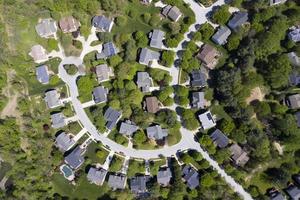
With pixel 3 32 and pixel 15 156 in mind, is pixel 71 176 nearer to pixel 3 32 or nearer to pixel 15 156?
pixel 15 156

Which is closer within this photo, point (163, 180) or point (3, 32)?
point (163, 180)

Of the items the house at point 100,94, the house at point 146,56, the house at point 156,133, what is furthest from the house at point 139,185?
the house at point 146,56

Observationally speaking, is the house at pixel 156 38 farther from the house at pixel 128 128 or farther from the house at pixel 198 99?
the house at pixel 128 128

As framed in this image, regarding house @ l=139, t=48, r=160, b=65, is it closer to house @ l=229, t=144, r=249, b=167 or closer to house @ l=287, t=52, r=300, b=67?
house @ l=229, t=144, r=249, b=167

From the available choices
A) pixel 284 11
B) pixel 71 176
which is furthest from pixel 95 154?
pixel 284 11

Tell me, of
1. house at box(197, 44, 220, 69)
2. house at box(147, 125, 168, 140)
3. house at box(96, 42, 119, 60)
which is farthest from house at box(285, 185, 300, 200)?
house at box(96, 42, 119, 60)

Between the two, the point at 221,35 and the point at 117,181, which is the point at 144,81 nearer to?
the point at 221,35
